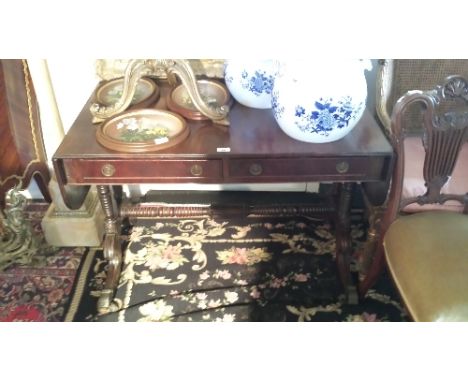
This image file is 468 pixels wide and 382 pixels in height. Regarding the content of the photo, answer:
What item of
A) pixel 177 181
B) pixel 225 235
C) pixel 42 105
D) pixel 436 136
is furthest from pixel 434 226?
pixel 42 105

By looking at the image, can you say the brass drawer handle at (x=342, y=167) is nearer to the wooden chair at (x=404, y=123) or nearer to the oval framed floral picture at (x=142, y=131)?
the wooden chair at (x=404, y=123)

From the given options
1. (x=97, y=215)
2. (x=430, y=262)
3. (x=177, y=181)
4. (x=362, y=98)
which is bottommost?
(x=97, y=215)

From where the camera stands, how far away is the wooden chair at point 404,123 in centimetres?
132

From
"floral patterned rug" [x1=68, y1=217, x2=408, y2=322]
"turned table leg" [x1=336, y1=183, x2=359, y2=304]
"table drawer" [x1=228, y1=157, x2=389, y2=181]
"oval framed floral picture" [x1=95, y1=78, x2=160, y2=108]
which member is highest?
"oval framed floral picture" [x1=95, y1=78, x2=160, y2=108]

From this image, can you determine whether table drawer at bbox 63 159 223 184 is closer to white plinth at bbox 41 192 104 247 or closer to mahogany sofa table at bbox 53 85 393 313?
mahogany sofa table at bbox 53 85 393 313

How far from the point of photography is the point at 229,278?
1.58 metres

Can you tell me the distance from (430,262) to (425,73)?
2.35ft

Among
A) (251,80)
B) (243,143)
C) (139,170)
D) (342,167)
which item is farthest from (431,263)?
(139,170)

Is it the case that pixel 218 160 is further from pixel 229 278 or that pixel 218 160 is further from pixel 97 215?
pixel 97 215

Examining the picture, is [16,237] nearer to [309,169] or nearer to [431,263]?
[309,169]

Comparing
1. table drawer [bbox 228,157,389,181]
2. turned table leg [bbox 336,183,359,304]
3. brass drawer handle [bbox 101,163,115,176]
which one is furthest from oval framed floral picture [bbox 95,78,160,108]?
turned table leg [bbox 336,183,359,304]

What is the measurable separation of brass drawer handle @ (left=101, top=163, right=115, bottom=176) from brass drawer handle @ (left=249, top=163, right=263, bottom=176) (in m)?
0.39

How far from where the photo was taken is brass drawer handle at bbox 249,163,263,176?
45.8 inches

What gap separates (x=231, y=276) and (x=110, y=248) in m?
0.47
